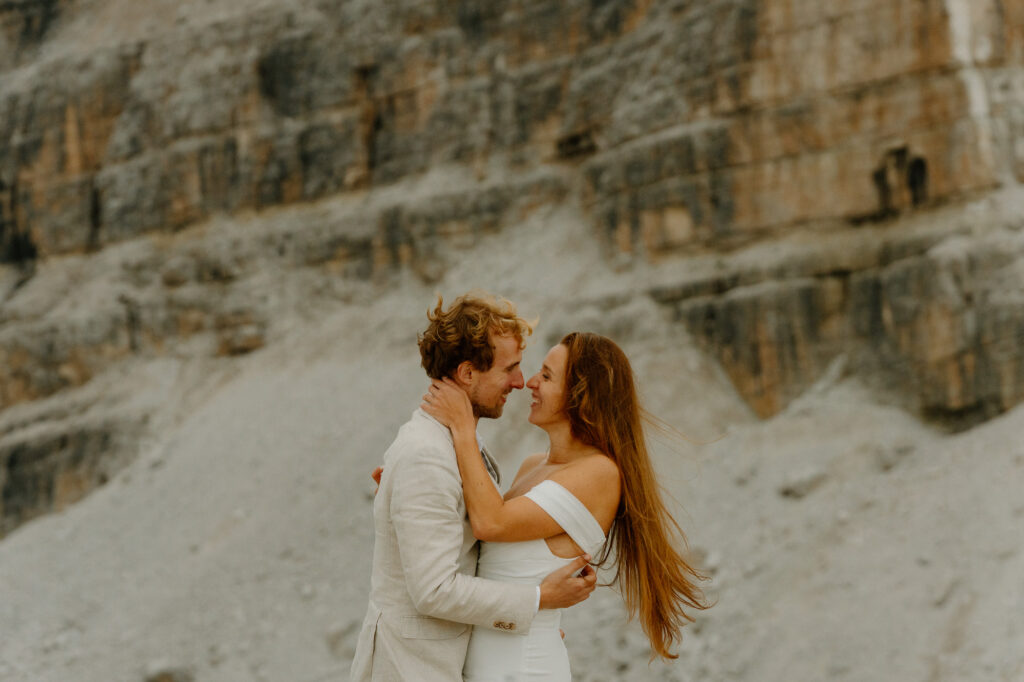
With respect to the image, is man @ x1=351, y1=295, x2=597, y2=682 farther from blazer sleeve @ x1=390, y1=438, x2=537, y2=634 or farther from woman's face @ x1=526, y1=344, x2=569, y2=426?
woman's face @ x1=526, y1=344, x2=569, y2=426

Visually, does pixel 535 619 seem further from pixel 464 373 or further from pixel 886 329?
pixel 886 329

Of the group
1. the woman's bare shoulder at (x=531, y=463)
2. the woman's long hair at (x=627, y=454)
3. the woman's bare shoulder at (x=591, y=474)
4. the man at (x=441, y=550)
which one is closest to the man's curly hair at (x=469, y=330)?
the man at (x=441, y=550)

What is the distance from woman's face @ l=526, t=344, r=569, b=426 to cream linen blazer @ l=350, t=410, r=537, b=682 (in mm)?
447

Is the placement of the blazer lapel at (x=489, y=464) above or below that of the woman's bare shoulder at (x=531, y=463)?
above

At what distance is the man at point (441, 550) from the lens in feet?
12.5

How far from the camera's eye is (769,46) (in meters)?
15.4

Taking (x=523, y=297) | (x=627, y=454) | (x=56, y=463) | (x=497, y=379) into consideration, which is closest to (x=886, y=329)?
(x=523, y=297)

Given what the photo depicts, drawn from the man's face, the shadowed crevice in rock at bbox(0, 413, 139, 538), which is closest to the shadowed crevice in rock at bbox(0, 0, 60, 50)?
the shadowed crevice in rock at bbox(0, 413, 139, 538)

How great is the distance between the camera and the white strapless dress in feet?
13.2

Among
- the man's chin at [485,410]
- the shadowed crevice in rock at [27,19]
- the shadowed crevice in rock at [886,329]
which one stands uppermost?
the shadowed crevice in rock at [27,19]

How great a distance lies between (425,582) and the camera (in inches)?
149

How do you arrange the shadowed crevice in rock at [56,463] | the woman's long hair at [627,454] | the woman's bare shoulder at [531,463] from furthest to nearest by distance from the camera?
the shadowed crevice in rock at [56,463]
the woman's bare shoulder at [531,463]
the woman's long hair at [627,454]

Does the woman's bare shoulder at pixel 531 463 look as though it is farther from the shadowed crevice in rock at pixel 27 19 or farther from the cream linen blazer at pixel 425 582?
the shadowed crevice in rock at pixel 27 19

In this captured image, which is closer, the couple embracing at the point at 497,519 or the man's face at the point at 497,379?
the couple embracing at the point at 497,519
